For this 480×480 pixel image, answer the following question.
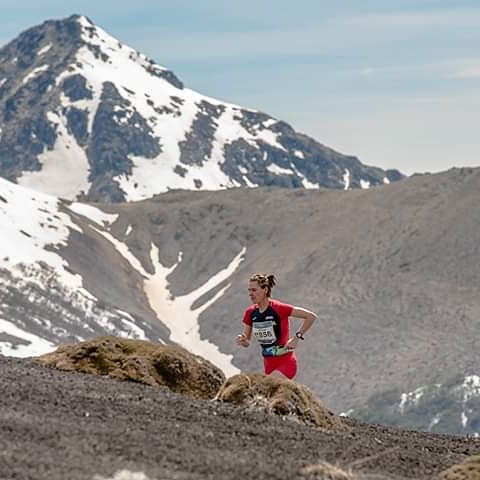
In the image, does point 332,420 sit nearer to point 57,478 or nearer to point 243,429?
point 243,429

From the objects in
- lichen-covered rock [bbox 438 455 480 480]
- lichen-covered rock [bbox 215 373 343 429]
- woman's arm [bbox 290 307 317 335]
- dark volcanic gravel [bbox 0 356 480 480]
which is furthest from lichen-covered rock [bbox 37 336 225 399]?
lichen-covered rock [bbox 438 455 480 480]

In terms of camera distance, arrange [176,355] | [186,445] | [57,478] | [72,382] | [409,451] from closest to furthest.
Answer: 1. [57,478]
2. [186,445]
3. [409,451]
4. [72,382]
5. [176,355]

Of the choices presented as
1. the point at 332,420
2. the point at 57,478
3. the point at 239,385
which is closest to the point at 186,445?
the point at 57,478

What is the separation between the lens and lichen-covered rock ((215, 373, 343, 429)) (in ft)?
66.5

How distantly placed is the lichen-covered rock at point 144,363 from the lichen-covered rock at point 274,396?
2.97m

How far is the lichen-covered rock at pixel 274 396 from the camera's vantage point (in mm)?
20266

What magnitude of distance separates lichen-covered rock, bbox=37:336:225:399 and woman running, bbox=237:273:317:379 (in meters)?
2.53

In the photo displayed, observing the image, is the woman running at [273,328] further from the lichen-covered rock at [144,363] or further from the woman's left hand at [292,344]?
the lichen-covered rock at [144,363]

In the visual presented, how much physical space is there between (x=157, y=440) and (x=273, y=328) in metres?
5.08

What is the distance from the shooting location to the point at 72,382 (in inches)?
832

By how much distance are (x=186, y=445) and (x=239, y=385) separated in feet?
13.4

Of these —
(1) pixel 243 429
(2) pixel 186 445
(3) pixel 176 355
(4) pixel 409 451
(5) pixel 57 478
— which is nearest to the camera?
(5) pixel 57 478

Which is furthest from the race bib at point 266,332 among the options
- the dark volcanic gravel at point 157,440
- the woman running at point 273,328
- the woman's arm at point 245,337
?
the dark volcanic gravel at point 157,440

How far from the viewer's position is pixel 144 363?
78.2 feet
